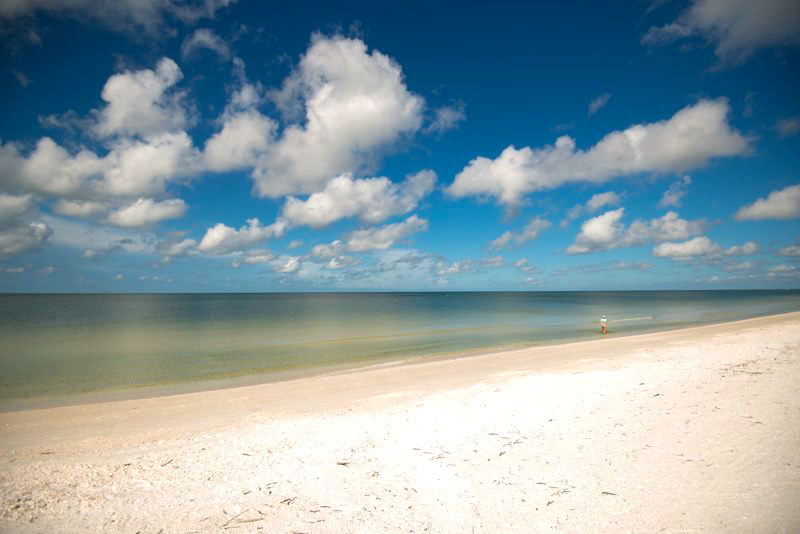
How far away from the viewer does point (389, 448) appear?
7.59 metres

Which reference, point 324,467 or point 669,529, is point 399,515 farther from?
point 669,529

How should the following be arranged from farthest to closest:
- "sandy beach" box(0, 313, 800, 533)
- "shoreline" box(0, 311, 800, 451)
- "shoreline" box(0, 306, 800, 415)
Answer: "shoreline" box(0, 306, 800, 415), "shoreline" box(0, 311, 800, 451), "sandy beach" box(0, 313, 800, 533)

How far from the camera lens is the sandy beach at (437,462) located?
5254 millimetres

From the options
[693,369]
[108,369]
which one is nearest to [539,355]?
[693,369]

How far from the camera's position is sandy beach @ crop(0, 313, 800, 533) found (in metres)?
5.25

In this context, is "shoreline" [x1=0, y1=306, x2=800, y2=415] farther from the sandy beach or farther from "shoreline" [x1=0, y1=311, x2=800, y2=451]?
the sandy beach

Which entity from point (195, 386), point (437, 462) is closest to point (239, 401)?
point (195, 386)

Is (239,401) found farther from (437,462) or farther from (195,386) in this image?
(437,462)

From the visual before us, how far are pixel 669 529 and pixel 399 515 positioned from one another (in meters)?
3.43

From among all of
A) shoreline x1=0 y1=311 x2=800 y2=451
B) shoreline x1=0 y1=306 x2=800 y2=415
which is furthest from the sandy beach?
shoreline x1=0 y1=306 x2=800 y2=415

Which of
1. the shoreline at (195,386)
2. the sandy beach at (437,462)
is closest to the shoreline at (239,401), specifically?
the sandy beach at (437,462)

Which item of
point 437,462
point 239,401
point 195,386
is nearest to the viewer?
point 437,462

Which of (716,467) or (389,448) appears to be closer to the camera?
(716,467)

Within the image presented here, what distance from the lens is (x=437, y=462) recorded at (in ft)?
22.6
